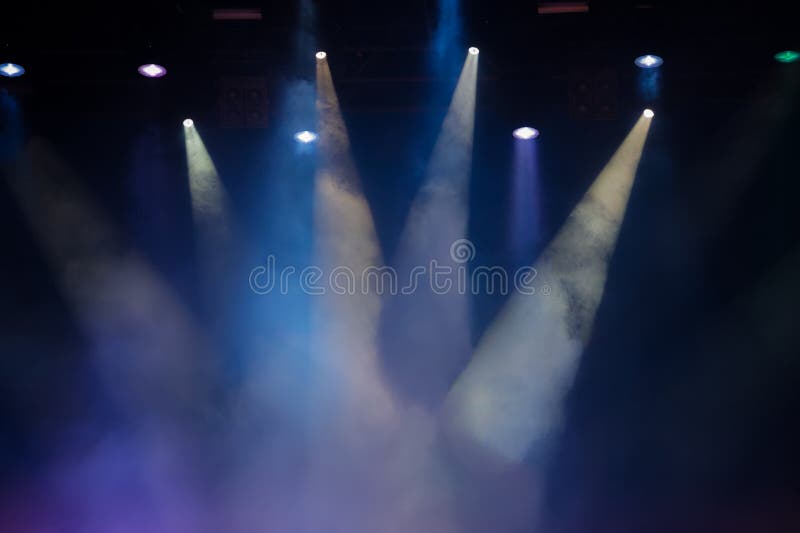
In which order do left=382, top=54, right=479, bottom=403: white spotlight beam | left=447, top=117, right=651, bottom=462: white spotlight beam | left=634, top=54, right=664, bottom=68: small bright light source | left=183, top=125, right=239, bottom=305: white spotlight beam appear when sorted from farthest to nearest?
left=183, top=125, right=239, bottom=305: white spotlight beam → left=382, top=54, right=479, bottom=403: white spotlight beam → left=447, top=117, right=651, bottom=462: white spotlight beam → left=634, top=54, right=664, bottom=68: small bright light source

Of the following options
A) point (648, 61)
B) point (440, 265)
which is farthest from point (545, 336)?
point (648, 61)

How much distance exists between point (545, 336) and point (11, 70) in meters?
4.15

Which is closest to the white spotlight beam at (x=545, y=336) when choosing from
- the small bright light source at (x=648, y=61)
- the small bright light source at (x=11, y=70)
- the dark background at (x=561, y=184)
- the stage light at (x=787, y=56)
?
the dark background at (x=561, y=184)

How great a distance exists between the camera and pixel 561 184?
5.82 meters

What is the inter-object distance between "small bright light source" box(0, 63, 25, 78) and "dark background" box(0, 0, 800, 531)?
0.18 ft

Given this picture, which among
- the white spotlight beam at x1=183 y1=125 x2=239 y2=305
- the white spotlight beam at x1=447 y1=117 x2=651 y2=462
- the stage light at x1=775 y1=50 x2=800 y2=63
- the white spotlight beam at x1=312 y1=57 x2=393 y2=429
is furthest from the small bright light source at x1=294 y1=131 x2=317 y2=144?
the stage light at x1=775 y1=50 x2=800 y2=63

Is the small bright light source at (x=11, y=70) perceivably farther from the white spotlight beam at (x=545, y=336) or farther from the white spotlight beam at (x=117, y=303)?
the white spotlight beam at (x=545, y=336)

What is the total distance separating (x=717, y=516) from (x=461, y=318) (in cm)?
219

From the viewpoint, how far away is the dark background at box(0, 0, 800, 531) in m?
5.00

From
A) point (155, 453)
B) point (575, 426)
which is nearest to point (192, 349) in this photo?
point (155, 453)

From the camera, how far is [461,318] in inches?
224

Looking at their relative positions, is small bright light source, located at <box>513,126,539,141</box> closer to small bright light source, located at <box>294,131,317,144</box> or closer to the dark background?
the dark background

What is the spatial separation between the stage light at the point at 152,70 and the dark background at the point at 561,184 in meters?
0.07

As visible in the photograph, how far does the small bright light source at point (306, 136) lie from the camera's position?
5598mm
